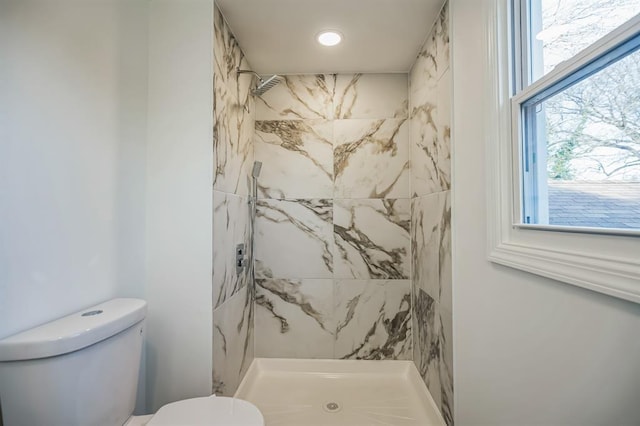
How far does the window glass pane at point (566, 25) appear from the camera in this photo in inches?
25.0

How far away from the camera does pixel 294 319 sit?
203 centimetres

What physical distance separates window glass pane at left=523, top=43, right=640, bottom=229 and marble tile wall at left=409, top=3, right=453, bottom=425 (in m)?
0.44

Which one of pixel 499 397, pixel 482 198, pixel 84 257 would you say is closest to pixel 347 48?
pixel 482 198

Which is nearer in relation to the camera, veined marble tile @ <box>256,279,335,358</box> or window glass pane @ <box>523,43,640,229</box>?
window glass pane @ <box>523,43,640,229</box>

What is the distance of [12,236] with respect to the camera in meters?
0.81

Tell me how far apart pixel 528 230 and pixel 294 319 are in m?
1.60

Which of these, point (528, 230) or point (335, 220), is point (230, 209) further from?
point (528, 230)

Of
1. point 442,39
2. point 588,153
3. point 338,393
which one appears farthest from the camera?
point 338,393

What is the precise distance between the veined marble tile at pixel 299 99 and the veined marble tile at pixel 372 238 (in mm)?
705

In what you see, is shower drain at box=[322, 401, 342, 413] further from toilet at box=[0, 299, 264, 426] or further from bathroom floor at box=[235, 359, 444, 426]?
toilet at box=[0, 299, 264, 426]

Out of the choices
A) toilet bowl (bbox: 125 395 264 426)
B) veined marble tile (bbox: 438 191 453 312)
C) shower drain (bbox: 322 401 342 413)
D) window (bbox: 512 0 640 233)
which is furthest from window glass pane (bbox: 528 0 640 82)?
shower drain (bbox: 322 401 342 413)

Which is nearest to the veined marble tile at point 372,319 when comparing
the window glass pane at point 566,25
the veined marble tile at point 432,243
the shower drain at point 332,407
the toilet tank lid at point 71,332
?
the veined marble tile at point 432,243

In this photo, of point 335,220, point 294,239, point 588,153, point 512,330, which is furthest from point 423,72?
point 512,330

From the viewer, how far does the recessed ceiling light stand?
1597 millimetres
